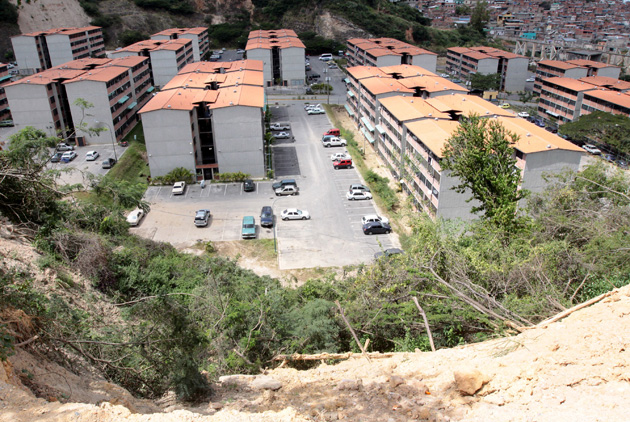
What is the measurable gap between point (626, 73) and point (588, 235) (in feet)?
278

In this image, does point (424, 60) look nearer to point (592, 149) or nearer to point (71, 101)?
point (592, 149)

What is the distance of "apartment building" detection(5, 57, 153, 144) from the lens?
41.9 meters

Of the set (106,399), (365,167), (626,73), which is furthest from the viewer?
(626,73)

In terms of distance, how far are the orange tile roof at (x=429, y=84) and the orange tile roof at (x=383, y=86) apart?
3.53 ft

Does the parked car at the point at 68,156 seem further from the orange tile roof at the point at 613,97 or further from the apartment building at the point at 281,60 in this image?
the orange tile roof at the point at 613,97

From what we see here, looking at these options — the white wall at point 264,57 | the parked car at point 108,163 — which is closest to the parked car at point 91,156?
the parked car at point 108,163

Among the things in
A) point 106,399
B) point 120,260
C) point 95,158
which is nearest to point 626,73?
point 95,158

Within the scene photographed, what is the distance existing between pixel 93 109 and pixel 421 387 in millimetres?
43408

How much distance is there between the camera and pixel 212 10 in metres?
102

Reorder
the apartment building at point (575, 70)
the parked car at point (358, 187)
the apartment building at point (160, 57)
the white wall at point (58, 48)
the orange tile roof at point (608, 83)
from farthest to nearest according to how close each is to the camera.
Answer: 1. the white wall at point (58, 48)
2. the apartment building at point (160, 57)
3. the apartment building at point (575, 70)
4. the orange tile roof at point (608, 83)
5. the parked car at point (358, 187)

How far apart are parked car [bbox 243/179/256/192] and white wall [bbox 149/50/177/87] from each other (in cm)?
3335

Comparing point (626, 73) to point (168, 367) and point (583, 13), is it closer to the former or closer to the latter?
point (168, 367)

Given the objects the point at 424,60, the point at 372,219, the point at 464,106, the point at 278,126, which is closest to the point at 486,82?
the point at 424,60

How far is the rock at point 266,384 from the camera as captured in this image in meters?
9.73
